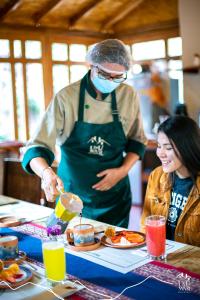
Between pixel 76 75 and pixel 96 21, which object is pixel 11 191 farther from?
pixel 96 21

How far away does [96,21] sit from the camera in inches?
236

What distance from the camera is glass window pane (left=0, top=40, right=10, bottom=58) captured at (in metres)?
5.11

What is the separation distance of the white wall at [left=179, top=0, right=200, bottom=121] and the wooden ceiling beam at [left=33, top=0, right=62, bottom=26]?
60.2 inches

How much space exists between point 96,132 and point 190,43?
336cm

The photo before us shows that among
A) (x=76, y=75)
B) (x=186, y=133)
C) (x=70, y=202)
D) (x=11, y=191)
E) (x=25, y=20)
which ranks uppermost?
(x=25, y=20)

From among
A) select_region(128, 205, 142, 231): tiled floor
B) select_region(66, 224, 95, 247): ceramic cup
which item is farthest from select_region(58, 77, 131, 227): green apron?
select_region(128, 205, 142, 231): tiled floor

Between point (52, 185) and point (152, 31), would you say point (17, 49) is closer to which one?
point (152, 31)

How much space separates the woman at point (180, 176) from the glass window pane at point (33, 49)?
3.78 meters

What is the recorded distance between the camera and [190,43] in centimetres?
508

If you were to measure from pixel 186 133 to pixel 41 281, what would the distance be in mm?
941

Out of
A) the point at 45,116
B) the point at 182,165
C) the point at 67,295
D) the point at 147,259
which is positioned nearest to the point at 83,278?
the point at 67,295

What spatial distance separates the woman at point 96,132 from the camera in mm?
2090

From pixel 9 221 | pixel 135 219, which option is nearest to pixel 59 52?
pixel 135 219

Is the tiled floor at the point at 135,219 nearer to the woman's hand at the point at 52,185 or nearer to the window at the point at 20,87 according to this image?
the window at the point at 20,87
